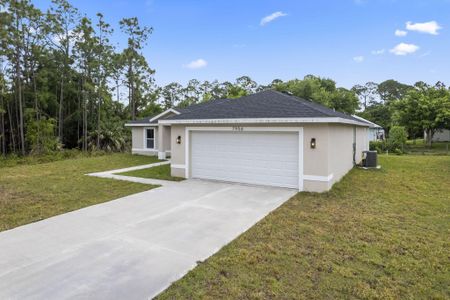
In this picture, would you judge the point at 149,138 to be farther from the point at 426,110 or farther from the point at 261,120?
the point at 426,110

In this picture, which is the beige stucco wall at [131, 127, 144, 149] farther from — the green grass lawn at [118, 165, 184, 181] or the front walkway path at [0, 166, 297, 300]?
the front walkway path at [0, 166, 297, 300]

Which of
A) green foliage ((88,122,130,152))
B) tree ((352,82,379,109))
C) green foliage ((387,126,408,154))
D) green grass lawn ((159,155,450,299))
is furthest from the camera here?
tree ((352,82,379,109))

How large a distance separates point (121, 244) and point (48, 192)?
502 cm

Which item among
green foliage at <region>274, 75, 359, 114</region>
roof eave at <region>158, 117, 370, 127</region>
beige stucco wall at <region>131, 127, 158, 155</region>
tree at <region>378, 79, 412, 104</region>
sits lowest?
beige stucco wall at <region>131, 127, 158, 155</region>

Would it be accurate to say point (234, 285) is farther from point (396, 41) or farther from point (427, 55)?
point (427, 55)

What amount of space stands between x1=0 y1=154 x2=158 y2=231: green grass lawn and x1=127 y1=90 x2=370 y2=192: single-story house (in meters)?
2.37

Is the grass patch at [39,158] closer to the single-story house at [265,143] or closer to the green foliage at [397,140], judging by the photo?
the single-story house at [265,143]

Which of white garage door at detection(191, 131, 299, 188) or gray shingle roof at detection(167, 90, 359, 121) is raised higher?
gray shingle roof at detection(167, 90, 359, 121)

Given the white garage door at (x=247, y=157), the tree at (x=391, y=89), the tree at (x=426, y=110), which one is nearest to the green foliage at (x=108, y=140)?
the white garage door at (x=247, y=157)

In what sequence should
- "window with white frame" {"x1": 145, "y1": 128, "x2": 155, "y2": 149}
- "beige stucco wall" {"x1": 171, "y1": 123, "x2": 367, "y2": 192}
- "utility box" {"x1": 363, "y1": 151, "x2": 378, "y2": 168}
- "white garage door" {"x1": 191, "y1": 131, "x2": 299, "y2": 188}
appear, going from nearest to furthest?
"beige stucco wall" {"x1": 171, "y1": 123, "x2": 367, "y2": 192} < "white garage door" {"x1": 191, "y1": 131, "x2": 299, "y2": 188} < "utility box" {"x1": 363, "y1": 151, "x2": 378, "y2": 168} < "window with white frame" {"x1": 145, "y1": 128, "x2": 155, "y2": 149}

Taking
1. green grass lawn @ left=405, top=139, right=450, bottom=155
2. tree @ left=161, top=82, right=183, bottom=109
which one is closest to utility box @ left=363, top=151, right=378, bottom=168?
green grass lawn @ left=405, top=139, right=450, bottom=155

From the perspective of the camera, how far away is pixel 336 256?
402cm

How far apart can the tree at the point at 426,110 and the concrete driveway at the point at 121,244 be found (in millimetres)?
25073

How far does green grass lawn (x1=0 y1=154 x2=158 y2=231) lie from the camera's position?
238 inches
